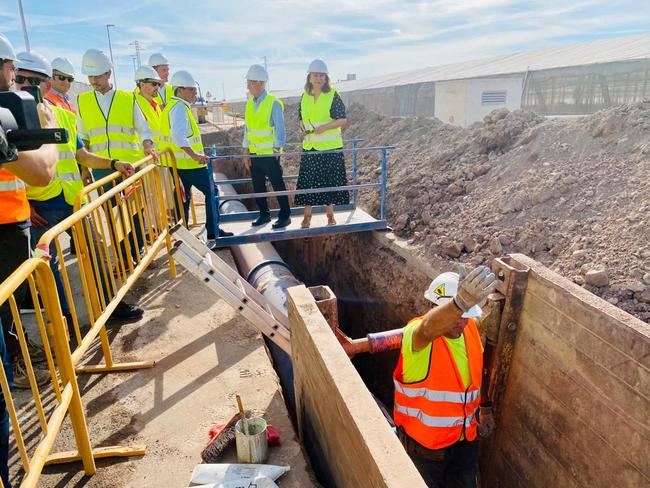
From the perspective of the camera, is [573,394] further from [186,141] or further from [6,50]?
[186,141]

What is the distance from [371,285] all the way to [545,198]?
96.2 inches

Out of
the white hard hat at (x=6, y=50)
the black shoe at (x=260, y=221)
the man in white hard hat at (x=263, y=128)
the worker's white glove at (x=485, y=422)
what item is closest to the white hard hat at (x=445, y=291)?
the worker's white glove at (x=485, y=422)

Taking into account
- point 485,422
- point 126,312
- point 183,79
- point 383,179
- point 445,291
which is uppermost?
point 183,79

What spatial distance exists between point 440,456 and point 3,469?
2.52m

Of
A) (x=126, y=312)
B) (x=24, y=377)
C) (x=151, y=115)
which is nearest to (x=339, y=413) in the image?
(x=24, y=377)

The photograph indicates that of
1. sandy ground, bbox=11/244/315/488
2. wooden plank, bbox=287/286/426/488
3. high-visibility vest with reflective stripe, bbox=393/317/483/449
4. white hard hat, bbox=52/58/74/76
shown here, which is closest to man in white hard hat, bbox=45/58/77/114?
white hard hat, bbox=52/58/74/76

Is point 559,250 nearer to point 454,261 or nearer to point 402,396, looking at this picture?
point 454,261

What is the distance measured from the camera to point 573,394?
3.10 meters

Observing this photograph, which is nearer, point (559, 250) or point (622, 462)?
point (622, 462)

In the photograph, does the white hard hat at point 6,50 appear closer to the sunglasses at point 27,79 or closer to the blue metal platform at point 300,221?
the sunglasses at point 27,79

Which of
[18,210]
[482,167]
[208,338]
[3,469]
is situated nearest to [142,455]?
[3,469]

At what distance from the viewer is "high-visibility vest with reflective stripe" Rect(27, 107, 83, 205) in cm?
349

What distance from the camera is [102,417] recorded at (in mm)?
3008

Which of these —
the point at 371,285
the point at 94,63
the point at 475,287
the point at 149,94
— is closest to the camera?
the point at 475,287
